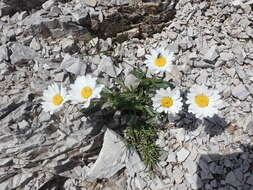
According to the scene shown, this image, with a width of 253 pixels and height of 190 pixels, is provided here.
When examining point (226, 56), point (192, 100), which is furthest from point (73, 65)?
point (226, 56)

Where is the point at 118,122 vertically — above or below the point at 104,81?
below

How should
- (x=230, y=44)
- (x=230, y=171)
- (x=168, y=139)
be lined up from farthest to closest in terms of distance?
1. (x=230, y=44)
2. (x=168, y=139)
3. (x=230, y=171)

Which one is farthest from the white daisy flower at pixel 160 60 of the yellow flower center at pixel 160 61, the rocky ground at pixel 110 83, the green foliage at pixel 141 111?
the rocky ground at pixel 110 83

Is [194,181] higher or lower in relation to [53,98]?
lower

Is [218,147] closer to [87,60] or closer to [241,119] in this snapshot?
[241,119]

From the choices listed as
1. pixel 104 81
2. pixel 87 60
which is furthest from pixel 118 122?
pixel 87 60

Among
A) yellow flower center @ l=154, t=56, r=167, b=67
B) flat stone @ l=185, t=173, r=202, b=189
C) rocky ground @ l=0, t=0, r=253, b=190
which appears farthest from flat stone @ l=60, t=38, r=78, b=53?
flat stone @ l=185, t=173, r=202, b=189

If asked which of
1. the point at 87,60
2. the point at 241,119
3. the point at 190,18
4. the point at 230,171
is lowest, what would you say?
the point at 230,171

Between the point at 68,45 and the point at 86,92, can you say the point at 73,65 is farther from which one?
the point at 86,92
